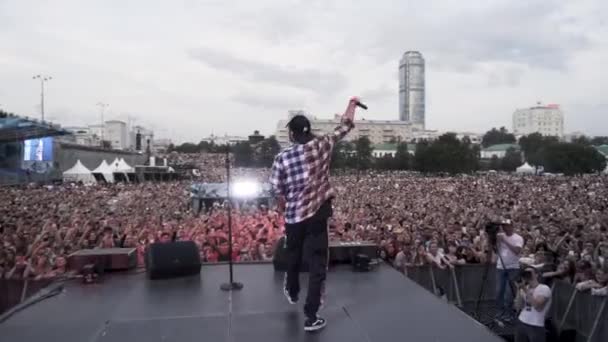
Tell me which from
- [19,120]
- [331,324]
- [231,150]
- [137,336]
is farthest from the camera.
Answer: [19,120]

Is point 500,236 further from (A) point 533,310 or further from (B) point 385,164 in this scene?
(B) point 385,164

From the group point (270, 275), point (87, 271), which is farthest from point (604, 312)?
point (87, 271)

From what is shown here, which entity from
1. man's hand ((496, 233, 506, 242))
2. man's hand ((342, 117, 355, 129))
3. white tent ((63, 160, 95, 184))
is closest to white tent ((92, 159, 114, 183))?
white tent ((63, 160, 95, 184))

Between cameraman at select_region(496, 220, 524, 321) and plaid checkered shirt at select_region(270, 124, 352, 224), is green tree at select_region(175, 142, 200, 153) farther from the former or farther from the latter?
plaid checkered shirt at select_region(270, 124, 352, 224)

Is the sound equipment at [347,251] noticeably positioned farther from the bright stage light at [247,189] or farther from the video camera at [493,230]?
the bright stage light at [247,189]

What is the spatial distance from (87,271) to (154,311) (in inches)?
48.9

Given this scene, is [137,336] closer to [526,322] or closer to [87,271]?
[87,271]

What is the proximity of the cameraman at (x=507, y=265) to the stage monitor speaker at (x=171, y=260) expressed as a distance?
12.4 feet

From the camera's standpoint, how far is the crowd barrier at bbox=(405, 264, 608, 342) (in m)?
5.39

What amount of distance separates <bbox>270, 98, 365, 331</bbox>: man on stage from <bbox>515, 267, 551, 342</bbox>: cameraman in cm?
285

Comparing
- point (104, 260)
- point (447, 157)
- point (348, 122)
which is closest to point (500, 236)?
point (348, 122)

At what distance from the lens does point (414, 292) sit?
12.2 feet

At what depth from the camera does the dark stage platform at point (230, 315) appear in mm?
2838

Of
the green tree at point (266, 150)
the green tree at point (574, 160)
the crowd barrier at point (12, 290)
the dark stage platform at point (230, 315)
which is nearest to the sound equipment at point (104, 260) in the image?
the dark stage platform at point (230, 315)
